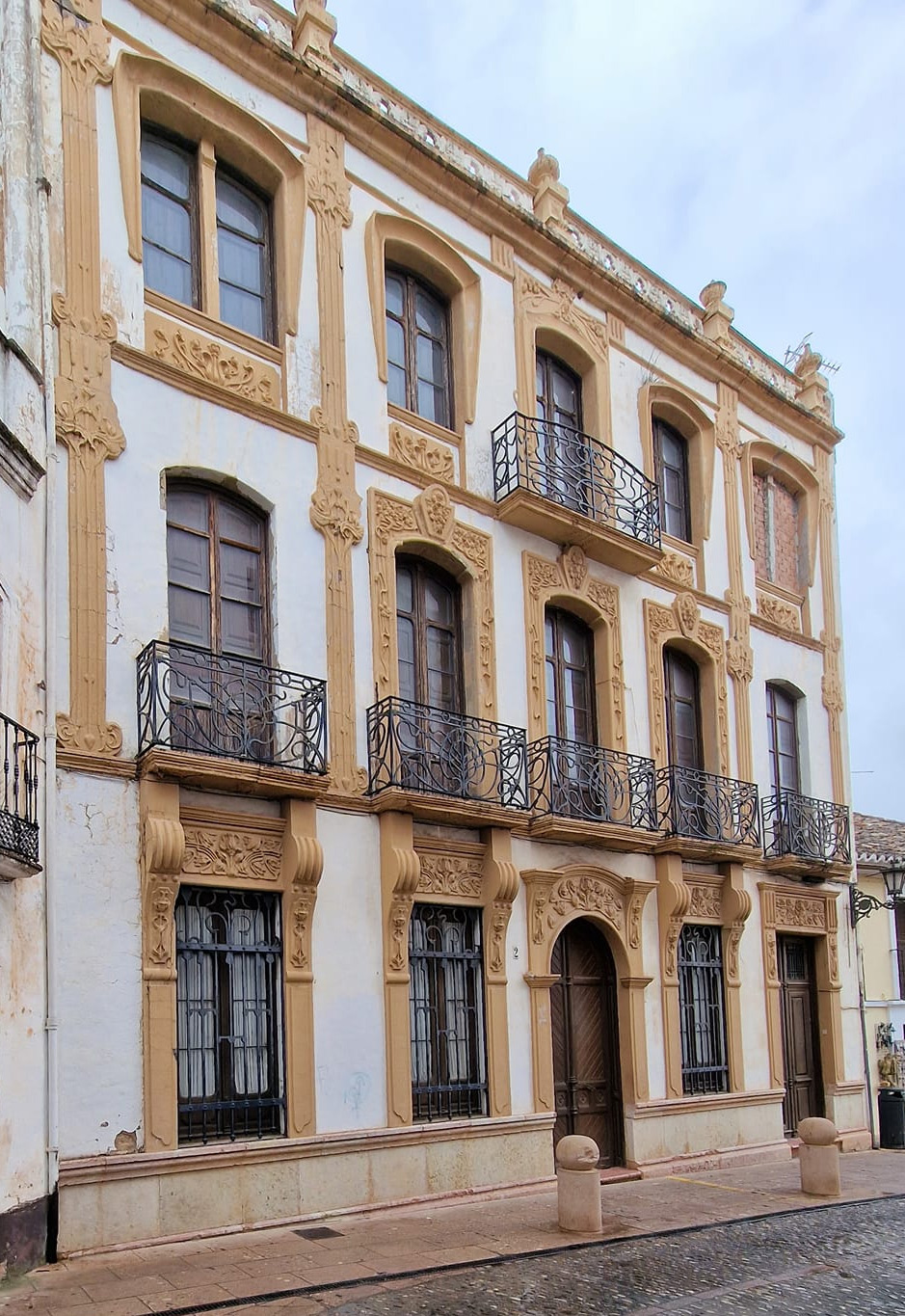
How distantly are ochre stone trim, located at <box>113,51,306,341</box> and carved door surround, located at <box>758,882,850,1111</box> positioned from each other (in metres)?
11.0

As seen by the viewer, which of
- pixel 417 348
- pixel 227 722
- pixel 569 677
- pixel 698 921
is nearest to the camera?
pixel 227 722

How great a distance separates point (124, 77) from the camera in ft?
42.8

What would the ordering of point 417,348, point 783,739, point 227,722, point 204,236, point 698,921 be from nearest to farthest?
point 227,722
point 204,236
point 417,348
point 698,921
point 783,739

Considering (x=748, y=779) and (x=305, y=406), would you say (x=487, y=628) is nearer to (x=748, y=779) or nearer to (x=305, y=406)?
(x=305, y=406)

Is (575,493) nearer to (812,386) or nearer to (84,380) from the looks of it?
(84,380)

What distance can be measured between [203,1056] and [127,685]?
3369 millimetres

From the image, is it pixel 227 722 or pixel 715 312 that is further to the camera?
pixel 715 312

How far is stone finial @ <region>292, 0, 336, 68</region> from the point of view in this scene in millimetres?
14984

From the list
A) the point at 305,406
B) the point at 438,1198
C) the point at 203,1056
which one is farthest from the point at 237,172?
the point at 438,1198

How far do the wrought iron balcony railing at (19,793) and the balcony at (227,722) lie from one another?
123cm

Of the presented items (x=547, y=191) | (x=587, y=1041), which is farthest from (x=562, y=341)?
(x=587, y=1041)

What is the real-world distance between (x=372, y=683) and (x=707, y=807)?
20.3 ft

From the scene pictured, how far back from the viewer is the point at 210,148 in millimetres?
14016

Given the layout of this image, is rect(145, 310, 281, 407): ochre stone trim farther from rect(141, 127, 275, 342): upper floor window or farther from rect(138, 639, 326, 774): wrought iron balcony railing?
rect(138, 639, 326, 774): wrought iron balcony railing
